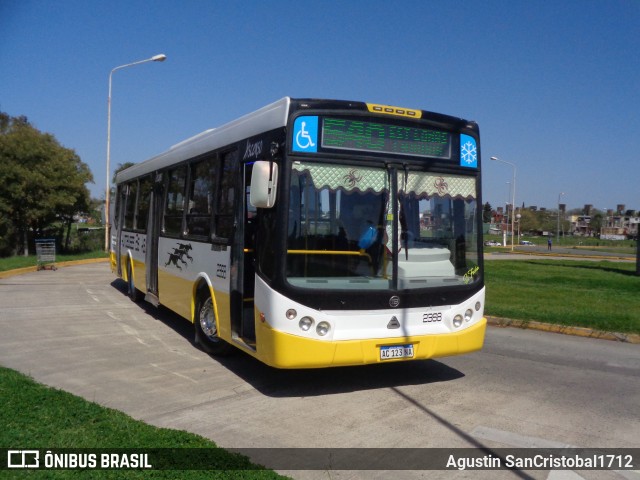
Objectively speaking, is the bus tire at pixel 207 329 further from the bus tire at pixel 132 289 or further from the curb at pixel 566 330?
the curb at pixel 566 330

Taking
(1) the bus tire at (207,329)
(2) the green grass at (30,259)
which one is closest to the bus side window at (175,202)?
(1) the bus tire at (207,329)

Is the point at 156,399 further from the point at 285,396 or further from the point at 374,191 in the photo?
the point at 374,191

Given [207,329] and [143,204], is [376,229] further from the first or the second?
[143,204]

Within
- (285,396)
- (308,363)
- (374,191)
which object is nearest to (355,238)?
(374,191)

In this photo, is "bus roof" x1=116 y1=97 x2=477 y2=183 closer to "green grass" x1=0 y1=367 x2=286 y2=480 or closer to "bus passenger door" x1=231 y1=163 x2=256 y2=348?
"bus passenger door" x1=231 y1=163 x2=256 y2=348

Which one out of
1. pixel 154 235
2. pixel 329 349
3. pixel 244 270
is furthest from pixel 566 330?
pixel 154 235

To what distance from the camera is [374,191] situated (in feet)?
21.5

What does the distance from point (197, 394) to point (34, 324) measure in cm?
572

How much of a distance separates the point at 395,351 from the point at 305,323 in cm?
109

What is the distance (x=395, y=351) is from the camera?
6480mm

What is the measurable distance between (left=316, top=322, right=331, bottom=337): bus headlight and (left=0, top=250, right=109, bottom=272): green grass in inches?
688

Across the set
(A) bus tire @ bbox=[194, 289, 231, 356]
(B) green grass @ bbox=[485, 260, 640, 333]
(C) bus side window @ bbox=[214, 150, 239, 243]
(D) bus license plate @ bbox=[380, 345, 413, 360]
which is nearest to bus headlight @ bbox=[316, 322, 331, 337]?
(D) bus license plate @ bbox=[380, 345, 413, 360]

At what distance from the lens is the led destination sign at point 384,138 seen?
6445mm

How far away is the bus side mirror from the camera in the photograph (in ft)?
19.9
